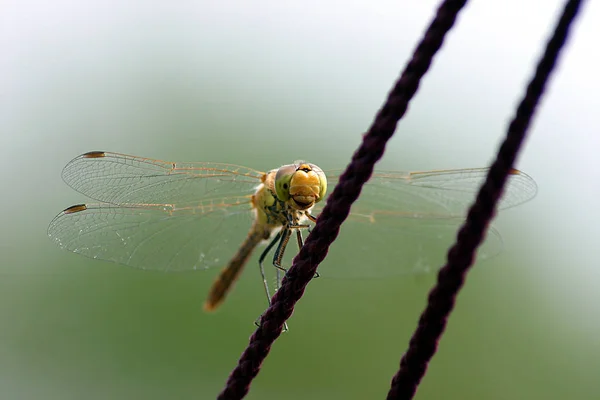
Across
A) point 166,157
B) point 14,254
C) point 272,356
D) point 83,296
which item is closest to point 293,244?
point 272,356

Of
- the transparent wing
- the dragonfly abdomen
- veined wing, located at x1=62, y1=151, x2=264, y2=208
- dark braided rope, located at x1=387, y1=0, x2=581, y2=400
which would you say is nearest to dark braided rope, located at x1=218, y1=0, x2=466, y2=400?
dark braided rope, located at x1=387, y1=0, x2=581, y2=400

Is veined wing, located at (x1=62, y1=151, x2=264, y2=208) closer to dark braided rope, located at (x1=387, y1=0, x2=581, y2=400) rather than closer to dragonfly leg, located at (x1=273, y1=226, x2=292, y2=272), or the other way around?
dragonfly leg, located at (x1=273, y1=226, x2=292, y2=272)

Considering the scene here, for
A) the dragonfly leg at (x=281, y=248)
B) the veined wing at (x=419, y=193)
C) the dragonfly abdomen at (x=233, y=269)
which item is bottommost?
the dragonfly abdomen at (x=233, y=269)

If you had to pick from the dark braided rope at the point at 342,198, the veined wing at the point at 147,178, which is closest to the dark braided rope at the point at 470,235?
the dark braided rope at the point at 342,198

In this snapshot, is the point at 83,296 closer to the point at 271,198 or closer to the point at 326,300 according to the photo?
the point at 326,300

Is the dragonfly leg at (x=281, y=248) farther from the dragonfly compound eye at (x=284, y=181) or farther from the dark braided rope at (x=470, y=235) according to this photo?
the dark braided rope at (x=470, y=235)

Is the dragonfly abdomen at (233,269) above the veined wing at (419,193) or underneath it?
underneath

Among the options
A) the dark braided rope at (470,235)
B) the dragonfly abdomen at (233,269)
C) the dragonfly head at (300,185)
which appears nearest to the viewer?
the dark braided rope at (470,235)
